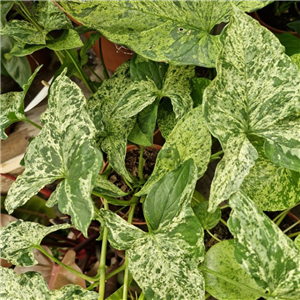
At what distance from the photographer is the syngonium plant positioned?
391 mm

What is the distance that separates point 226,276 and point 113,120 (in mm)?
320

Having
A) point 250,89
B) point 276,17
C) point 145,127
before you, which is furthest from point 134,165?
point 276,17

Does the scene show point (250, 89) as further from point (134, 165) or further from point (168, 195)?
point (134, 165)

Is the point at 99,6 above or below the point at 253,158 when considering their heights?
above

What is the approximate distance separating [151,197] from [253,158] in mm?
150

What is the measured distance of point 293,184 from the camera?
0.52m

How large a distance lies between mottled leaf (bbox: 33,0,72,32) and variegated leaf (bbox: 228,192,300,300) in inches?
17.2

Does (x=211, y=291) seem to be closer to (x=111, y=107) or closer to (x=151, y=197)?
(x=151, y=197)

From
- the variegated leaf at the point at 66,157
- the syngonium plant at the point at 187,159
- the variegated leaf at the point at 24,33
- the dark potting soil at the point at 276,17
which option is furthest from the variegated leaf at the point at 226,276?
the dark potting soil at the point at 276,17

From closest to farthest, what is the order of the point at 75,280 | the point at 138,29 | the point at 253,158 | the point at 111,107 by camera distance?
1. the point at 253,158
2. the point at 138,29
3. the point at 111,107
4. the point at 75,280

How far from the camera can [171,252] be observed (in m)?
0.44

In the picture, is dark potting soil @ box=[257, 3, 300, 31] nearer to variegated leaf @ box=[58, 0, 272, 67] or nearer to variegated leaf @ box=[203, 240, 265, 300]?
variegated leaf @ box=[58, 0, 272, 67]

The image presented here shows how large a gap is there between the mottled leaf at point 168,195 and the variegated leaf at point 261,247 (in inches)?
2.9

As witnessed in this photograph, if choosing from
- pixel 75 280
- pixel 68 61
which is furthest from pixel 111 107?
pixel 75 280
